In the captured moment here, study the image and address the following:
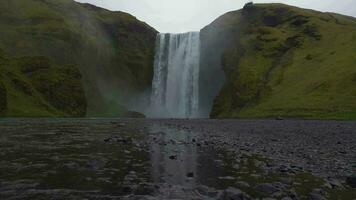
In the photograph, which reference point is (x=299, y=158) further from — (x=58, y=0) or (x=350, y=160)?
(x=58, y=0)

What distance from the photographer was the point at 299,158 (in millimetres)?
18953

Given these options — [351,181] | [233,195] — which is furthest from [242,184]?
[351,181]

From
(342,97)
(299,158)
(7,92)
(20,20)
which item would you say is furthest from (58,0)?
(299,158)

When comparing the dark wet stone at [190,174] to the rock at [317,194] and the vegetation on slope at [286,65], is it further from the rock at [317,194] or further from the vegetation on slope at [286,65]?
the vegetation on slope at [286,65]

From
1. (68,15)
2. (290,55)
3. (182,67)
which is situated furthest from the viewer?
(68,15)

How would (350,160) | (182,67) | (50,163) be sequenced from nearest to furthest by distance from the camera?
(50,163) < (350,160) < (182,67)

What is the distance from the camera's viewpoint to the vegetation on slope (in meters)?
100

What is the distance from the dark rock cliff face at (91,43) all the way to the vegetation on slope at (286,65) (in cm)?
3275

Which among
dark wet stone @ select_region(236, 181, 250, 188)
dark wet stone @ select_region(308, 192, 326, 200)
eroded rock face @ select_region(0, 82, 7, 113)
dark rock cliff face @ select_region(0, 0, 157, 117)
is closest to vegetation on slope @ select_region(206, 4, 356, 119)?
dark rock cliff face @ select_region(0, 0, 157, 117)

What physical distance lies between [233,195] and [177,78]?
434 ft

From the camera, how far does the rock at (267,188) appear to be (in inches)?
445

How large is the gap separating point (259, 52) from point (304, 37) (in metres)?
15.6

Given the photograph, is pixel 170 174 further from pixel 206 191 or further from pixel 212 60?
pixel 212 60

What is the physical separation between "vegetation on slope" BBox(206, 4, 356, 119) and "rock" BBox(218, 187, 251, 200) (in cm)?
7837
